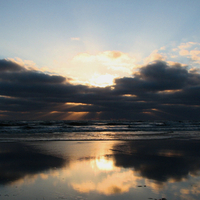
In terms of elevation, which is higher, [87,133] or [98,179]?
[87,133]

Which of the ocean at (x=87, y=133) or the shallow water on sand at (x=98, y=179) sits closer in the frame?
the shallow water on sand at (x=98, y=179)

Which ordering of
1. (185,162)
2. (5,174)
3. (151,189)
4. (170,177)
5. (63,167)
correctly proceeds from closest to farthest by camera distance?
(151,189) < (170,177) < (5,174) < (63,167) < (185,162)

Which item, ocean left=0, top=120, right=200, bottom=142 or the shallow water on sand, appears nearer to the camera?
the shallow water on sand

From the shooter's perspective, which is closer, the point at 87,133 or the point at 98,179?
the point at 98,179

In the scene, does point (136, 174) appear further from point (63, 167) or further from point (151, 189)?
point (63, 167)

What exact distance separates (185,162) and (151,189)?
5174mm

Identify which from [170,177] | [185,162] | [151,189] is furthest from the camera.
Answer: [185,162]

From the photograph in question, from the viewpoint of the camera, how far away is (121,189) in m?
6.30

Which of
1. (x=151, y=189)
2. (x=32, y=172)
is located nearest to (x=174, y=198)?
(x=151, y=189)

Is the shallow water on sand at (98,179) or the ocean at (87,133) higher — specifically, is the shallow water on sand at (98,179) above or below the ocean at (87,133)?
below

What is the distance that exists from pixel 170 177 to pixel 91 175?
3.18 metres

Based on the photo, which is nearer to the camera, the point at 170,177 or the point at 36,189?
the point at 36,189

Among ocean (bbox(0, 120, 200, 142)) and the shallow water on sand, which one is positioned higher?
ocean (bbox(0, 120, 200, 142))

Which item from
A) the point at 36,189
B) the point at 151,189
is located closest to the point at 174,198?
the point at 151,189
